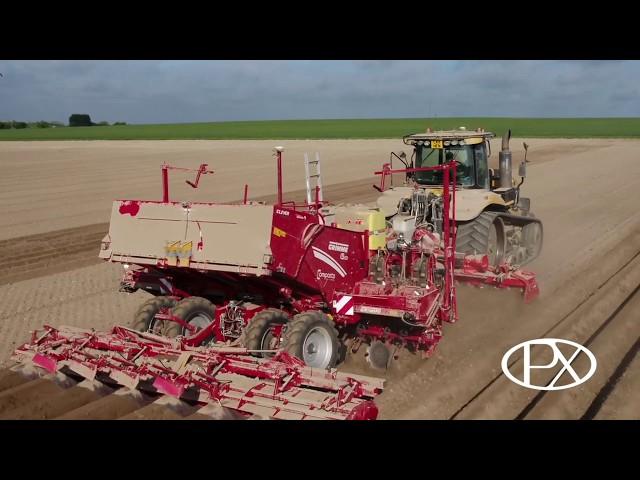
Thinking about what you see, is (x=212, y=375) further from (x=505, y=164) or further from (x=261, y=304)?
(x=505, y=164)

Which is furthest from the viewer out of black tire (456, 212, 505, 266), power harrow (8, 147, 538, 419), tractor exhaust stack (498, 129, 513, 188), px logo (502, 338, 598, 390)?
tractor exhaust stack (498, 129, 513, 188)

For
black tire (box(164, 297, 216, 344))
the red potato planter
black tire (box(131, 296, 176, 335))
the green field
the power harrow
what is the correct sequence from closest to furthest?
the power harrow → the red potato planter → black tire (box(164, 297, 216, 344)) → black tire (box(131, 296, 176, 335)) → the green field

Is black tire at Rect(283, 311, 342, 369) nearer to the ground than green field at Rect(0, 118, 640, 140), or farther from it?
nearer to the ground

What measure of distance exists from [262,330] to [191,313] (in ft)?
4.02

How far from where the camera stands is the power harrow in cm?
659

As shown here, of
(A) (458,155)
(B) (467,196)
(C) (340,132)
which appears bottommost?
(B) (467,196)

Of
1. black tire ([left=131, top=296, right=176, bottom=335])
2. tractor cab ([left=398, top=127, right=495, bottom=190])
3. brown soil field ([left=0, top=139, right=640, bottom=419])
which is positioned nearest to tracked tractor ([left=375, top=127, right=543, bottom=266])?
tractor cab ([left=398, top=127, right=495, bottom=190])

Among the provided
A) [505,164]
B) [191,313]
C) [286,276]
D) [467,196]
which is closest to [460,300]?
[467,196]

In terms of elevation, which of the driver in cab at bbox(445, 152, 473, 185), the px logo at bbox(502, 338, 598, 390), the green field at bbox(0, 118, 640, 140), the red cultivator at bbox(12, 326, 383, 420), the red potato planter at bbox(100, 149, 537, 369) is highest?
the green field at bbox(0, 118, 640, 140)

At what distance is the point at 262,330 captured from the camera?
25.0 ft

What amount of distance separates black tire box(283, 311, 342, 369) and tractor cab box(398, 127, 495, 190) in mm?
4281

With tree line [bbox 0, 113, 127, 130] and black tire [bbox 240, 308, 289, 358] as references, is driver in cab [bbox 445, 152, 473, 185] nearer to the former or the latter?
black tire [bbox 240, 308, 289, 358]

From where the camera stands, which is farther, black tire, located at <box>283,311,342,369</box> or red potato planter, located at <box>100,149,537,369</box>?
red potato planter, located at <box>100,149,537,369</box>

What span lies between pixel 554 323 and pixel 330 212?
3.52 meters
